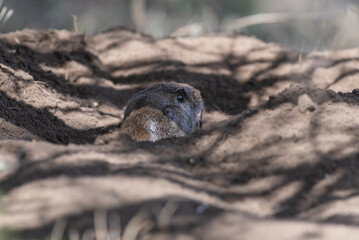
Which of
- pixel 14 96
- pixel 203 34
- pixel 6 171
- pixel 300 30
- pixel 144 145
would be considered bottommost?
pixel 6 171

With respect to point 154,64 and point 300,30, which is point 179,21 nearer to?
point 300,30

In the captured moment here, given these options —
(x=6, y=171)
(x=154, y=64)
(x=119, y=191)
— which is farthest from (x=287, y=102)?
(x=154, y=64)

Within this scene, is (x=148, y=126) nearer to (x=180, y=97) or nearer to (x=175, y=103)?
(x=175, y=103)

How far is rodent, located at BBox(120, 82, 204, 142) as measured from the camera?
6102 mm

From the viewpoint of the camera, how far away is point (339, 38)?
1184 centimetres

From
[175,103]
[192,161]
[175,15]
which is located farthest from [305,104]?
[175,15]

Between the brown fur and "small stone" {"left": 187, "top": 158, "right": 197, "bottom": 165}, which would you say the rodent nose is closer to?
the brown fur

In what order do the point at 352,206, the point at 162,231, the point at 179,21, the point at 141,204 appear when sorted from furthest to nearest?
the point at 179,21, the point at 352,206, the point at 141,204, the point at 162,231

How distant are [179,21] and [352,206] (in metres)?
11.9

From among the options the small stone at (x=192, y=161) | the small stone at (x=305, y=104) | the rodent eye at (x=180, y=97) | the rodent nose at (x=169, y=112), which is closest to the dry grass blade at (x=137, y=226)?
the small stone at (x=192, y=161)

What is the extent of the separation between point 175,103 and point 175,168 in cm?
238

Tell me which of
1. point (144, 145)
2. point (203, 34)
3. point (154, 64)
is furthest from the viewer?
point (203, 34)

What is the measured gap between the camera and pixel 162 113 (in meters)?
6.30

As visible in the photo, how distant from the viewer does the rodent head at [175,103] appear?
637cm
